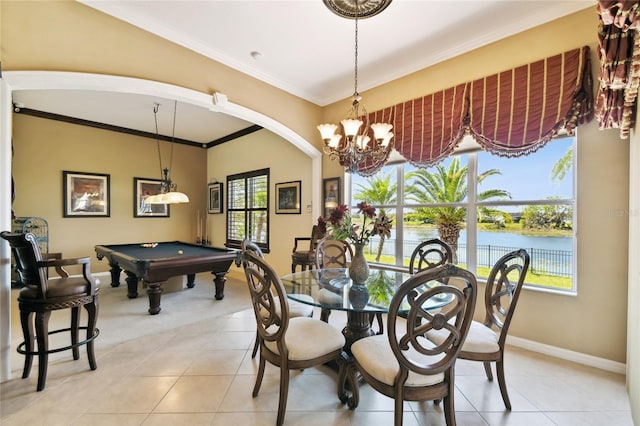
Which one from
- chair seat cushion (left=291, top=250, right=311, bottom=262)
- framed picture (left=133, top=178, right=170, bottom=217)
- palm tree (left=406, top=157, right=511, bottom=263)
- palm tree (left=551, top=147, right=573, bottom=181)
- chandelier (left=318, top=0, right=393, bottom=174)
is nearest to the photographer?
chandelier (left=318, top=0, right=393, bottom=174)

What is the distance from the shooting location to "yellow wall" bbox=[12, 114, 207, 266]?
4.98m

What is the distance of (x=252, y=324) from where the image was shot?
3256mm

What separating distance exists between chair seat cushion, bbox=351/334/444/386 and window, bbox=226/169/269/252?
419cm

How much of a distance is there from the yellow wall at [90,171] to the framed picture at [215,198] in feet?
1.46

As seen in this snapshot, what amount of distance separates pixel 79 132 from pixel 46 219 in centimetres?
184

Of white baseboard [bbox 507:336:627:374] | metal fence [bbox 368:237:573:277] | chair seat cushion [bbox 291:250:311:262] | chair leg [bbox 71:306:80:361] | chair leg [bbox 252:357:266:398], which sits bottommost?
white baseboard [bbox 507:336:627:374]

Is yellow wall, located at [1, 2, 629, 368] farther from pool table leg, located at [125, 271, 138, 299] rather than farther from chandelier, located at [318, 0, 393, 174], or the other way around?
pool table leg, located at [125, 271, 138, 299]

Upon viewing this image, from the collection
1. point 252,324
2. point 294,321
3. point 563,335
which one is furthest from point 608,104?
point 252,324

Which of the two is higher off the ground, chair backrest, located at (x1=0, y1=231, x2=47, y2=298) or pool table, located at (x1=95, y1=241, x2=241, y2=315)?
chair backrest, located at (x1=0, y1=231, x2=47, y2=298)

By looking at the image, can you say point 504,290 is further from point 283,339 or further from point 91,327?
point 91,327

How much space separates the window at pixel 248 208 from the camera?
229 inches

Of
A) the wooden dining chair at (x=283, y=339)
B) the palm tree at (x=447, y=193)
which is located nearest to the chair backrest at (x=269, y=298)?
the wooden dining chair at (x=283, y=339)

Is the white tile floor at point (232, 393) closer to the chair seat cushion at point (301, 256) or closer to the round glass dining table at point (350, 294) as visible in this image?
the round glass dining table at point (350, 294)

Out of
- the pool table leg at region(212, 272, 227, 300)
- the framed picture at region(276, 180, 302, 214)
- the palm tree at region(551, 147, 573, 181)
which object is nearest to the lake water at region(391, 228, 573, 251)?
the palm tree at region(551, 147, 573, 181)
